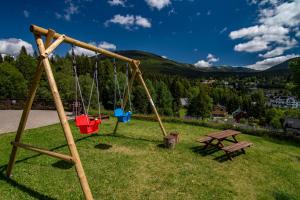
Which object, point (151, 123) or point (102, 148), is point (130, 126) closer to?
point (151, 123)

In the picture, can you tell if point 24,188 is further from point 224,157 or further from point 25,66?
point 25,66

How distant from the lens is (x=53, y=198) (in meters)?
5.57

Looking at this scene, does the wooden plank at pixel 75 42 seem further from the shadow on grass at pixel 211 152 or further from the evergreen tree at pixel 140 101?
the evergreen tree at pixel 140 101

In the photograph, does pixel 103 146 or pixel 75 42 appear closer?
pixel 75 42

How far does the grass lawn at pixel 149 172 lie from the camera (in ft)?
19.7

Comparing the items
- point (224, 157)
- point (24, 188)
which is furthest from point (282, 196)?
point (24, 188)

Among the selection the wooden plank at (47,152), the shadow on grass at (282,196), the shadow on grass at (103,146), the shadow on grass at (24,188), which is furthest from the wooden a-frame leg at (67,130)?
the shadow on grass at (282,196)

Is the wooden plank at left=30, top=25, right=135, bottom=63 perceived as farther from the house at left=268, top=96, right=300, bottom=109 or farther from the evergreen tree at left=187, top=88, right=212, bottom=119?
the house at left=268, top=96, right=300, bottom=109

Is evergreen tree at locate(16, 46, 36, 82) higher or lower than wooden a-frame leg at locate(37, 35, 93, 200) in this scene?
higher

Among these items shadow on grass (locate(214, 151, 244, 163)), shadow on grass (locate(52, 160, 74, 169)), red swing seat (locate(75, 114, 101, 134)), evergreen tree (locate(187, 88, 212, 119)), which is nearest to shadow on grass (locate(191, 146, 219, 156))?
shadow on grass (locate(214, 151, 244, 163))

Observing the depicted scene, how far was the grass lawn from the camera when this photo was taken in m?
6.00

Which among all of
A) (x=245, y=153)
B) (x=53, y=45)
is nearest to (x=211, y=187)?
(x=245, y=153)

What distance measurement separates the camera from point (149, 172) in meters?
7.25

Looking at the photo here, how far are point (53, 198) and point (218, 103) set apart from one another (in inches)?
5106
